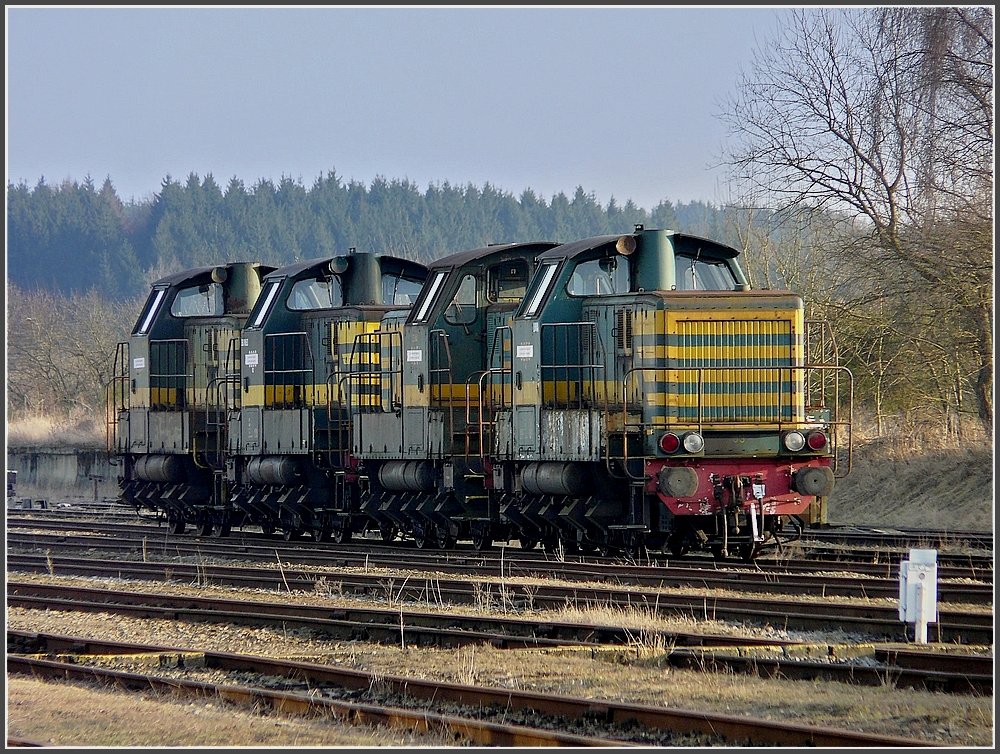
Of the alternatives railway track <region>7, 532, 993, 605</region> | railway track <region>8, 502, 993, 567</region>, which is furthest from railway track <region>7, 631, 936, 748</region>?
railway track <region>8, 502, 993, 567</region>

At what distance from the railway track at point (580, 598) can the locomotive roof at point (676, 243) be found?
4.30 m

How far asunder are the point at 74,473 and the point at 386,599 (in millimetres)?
30161

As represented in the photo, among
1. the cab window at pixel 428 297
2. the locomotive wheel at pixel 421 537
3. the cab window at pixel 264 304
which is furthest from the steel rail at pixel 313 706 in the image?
the cab window at pixel 264 304

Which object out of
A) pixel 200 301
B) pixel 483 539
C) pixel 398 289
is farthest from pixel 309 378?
pixel 483 539

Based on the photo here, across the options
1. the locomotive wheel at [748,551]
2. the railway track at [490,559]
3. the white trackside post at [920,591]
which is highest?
the white trackside post at [920,591]

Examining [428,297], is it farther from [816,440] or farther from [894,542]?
[894,542]

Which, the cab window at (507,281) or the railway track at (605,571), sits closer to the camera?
the railway track at (605,571)

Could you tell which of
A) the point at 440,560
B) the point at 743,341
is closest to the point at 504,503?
the point at 440,560

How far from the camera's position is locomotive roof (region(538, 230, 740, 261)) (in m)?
17.2

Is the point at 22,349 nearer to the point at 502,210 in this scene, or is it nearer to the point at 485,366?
the point at 485,366

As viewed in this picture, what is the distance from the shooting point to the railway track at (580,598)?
37.5 ft

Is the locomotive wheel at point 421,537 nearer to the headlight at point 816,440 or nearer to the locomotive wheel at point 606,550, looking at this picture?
the locomotive wheel at point 606,550

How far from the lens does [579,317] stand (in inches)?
685

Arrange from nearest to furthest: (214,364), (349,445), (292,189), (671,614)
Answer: (671,614)
(349,445)
(214,364)
(292,189)
